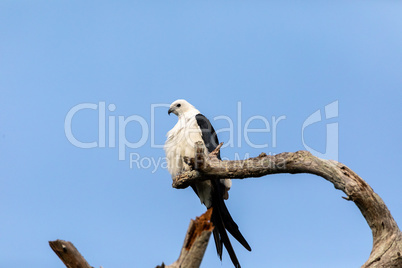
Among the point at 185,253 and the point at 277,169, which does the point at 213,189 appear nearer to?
the point at 277,169

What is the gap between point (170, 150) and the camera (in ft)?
21.2

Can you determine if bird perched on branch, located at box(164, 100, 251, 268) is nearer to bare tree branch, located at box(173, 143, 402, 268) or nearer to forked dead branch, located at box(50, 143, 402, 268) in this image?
forked dead branch, located at box(50, 143, 402, 268)

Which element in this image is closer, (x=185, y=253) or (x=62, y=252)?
(x=185, y=253)

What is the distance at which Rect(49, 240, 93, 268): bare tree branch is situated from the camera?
3.97m

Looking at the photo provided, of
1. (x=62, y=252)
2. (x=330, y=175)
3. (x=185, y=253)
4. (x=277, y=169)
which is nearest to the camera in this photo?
(x=185, y=253)

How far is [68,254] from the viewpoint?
157 inches

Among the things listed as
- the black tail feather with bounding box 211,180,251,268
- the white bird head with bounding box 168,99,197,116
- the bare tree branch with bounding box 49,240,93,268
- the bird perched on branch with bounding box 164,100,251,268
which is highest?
the white bird head with bounding box 168,99,197,116

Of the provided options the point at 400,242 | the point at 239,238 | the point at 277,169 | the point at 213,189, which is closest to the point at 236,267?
the point at 239,238

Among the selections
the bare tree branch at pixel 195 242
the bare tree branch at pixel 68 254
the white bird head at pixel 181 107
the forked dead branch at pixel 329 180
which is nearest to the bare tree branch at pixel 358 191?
the forked dead branch at pixel 329 180

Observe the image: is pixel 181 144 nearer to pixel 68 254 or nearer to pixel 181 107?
pixel 181 107

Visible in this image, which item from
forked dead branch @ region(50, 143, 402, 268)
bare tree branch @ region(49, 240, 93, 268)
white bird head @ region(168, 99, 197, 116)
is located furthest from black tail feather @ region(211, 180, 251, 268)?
bare tree branch @ region(49, 240, 93, 268)

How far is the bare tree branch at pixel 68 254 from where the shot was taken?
13.0ft

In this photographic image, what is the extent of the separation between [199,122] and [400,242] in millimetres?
3179

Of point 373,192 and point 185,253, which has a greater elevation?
point 373,192
